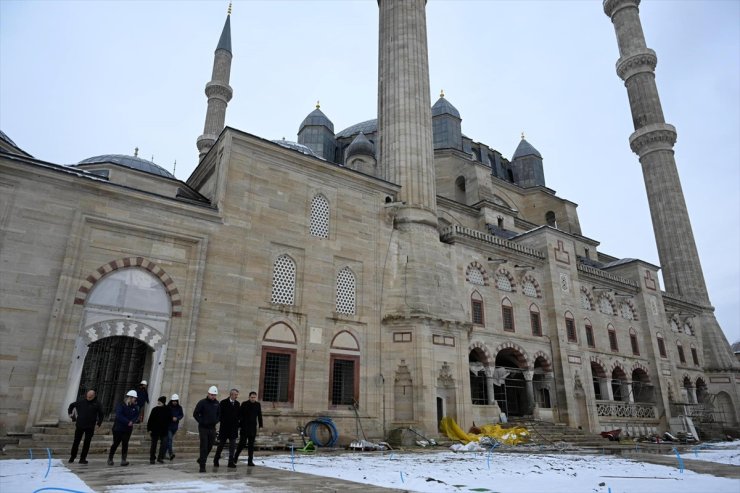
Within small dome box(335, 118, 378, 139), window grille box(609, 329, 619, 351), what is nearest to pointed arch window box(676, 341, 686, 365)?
window grille box(609, 329, 619, 351)

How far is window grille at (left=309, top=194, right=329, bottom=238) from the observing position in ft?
49.7

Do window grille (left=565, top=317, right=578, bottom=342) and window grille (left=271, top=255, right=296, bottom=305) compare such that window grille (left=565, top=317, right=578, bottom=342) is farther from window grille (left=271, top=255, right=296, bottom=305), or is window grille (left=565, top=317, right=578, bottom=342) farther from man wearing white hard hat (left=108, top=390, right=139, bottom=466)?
man wearing white hard hat (left=108, top=390, right=139, bottom=466)

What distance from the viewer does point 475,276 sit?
1938 centimetres

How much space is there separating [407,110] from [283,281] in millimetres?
8858

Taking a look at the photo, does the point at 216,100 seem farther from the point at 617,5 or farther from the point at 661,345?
the point at 617,5

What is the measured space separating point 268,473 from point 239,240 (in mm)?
7884

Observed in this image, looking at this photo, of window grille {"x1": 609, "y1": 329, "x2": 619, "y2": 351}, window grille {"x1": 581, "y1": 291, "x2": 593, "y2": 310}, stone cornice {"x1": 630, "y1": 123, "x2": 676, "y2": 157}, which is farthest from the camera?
stone cornice {"x1": 630, "y1": 123, "x2": 676, "y2": 157}

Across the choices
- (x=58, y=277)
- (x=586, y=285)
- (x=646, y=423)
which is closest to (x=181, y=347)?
(x=58, y=277)

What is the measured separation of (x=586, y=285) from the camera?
23422 millimetres

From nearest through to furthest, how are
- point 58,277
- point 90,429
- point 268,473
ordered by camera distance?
point 268,473, point 90,429, point 58,277

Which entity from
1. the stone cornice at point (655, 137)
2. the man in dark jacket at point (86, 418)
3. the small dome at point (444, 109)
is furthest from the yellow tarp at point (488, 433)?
the stone cornice at point (655, 137)

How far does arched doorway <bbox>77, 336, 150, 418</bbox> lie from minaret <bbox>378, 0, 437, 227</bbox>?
9.45 m

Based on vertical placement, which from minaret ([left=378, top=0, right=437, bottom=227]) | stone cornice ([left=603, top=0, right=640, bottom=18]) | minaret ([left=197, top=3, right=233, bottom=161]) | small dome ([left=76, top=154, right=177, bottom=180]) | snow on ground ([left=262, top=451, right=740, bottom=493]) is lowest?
snow on ground ([left=262, top=451, right=740, bottom=493])

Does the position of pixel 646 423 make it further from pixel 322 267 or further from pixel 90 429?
pixel 90 429
